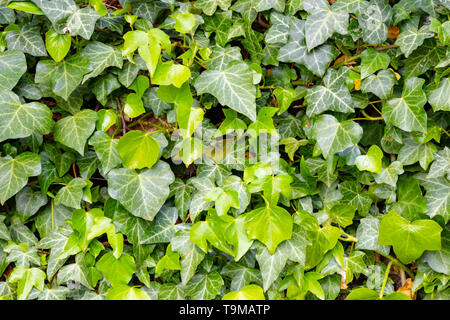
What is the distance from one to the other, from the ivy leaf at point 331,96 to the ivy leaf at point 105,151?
2.27 feet

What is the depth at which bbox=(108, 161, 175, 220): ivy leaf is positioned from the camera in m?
1.31

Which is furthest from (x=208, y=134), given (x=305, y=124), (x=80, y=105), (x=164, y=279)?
(x=164, y=279)

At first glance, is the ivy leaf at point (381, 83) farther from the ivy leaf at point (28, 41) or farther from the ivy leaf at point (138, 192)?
the ivy leaf at point (28, 41)

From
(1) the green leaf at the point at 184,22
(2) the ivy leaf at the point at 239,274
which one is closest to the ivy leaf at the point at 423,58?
(1) the green leaf at the point at 184,22

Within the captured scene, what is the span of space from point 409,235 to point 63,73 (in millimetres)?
1302

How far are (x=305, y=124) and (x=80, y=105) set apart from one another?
81 centimetres

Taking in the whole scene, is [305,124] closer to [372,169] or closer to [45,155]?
[372,169]

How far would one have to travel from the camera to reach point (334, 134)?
52.2 inches

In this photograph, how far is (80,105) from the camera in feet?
4.50

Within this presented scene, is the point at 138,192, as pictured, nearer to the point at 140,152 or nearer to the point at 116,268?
the point at 140,152

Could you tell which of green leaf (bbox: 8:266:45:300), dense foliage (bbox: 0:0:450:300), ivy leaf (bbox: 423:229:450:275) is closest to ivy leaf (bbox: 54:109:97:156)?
dense foliage (bbox: 0:0:450:300)

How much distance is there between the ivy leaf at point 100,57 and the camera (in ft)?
4.25

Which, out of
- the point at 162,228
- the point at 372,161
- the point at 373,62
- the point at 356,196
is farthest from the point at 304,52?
the point at 162,228

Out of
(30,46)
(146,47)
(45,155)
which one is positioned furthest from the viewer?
(45,155)
